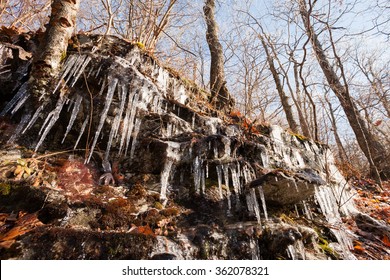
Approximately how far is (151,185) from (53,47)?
8.50 feet

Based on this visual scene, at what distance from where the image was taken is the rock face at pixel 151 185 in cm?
205

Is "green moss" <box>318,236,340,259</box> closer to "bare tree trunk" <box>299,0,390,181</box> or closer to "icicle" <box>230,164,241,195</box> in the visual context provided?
"icicle" <box>230,164,241,195</box>

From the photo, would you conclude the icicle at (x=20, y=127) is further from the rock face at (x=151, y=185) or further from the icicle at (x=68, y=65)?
the icicle at (x=68, y=65)

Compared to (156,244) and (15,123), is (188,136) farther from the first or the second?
(15,123)

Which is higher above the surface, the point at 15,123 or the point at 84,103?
the point at 84,103

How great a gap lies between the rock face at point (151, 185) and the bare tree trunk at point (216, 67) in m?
2.33

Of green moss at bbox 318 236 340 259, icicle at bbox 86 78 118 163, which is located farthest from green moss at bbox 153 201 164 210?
green moss at bbox 318 236 340 259

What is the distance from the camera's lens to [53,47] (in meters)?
3.34

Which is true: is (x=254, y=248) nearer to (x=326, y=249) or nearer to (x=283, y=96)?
(x=326, y=249)

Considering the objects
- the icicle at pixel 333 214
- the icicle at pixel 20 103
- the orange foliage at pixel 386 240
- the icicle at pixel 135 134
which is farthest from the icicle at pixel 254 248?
the icicle at pixel 20 103

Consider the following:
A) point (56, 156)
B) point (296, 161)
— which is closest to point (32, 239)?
point (56, 156)

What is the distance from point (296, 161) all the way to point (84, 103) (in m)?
3.84

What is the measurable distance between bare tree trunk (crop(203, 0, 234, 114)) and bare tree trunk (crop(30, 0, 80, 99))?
3.64 meters
